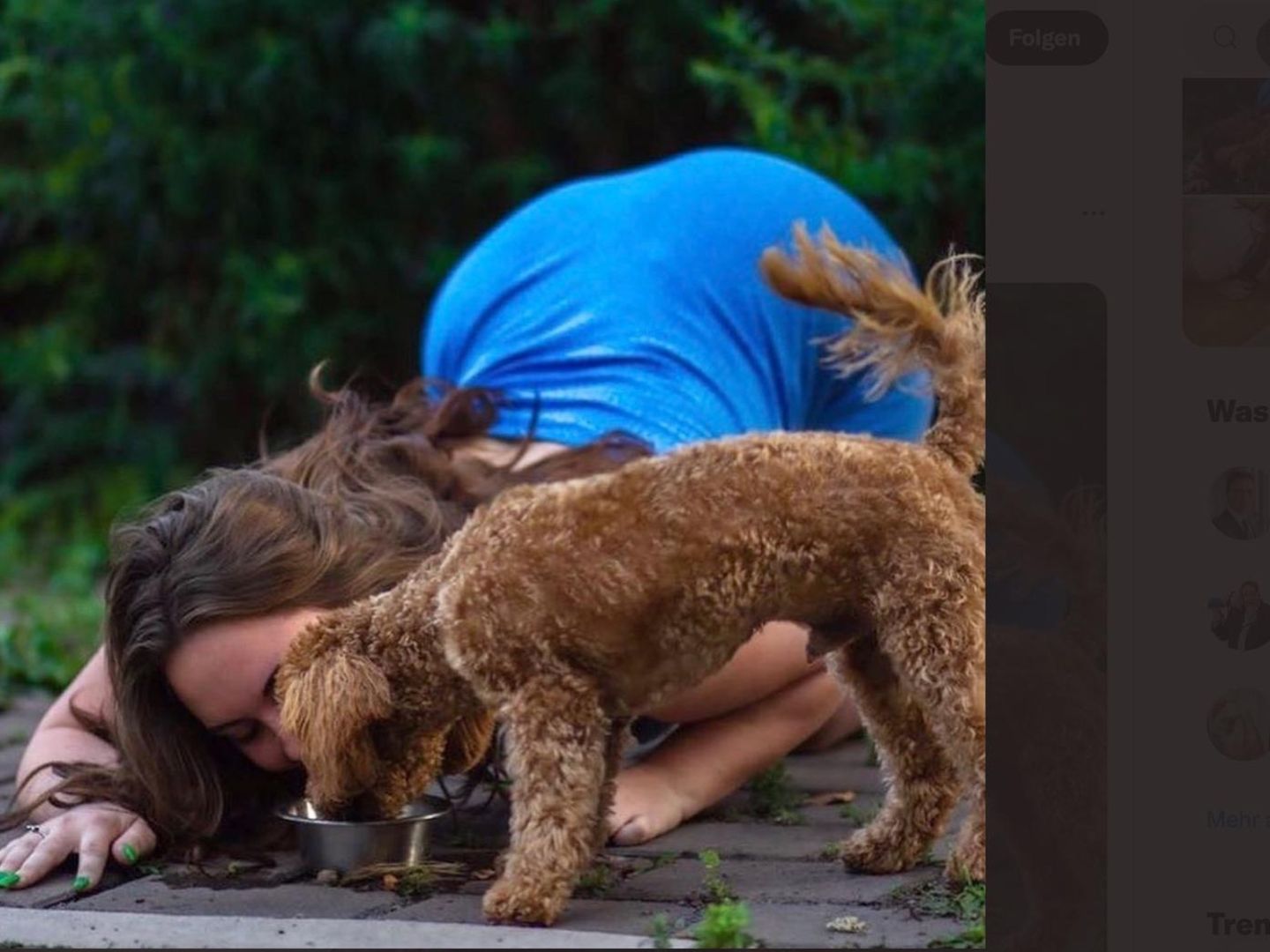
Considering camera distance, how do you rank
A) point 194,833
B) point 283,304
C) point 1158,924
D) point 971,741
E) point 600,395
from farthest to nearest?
point 283,304 → point 600,395 → point 194,833 → point 971,741 → point 1158,924

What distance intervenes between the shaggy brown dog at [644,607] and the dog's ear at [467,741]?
22 cm

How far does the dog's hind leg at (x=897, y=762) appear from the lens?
104 inches

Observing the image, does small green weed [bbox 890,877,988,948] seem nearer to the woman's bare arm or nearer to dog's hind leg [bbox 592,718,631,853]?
dog's hind leg [bbox 592,718,631,853]

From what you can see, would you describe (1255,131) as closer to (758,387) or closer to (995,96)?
(995,96)

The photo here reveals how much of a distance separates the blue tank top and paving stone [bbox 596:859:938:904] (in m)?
1.13

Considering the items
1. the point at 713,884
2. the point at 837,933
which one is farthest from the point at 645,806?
the point at 837,933

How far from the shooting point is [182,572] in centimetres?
294

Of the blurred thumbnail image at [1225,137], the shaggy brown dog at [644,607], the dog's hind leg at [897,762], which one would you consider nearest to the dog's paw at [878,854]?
the dog's hind leg at [897,762]

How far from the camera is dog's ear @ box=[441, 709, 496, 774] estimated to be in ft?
9.17

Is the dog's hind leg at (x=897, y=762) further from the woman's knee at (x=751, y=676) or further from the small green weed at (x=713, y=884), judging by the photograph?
the woman's knee at (x=751, y=676)

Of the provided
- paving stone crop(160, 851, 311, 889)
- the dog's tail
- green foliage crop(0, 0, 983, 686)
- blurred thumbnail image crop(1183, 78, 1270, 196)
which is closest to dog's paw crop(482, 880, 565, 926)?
paving stone crop(160, 851, 311, 889)

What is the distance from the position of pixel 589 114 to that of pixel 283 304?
126 centimetres

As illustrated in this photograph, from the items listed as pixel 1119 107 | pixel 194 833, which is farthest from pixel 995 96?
pixel 194 833

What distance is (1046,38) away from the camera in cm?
209
